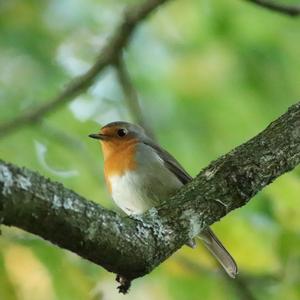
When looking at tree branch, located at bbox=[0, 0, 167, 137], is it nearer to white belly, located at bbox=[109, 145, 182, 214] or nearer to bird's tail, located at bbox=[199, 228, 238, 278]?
white belly, located at bbox=[109, 145, 182, 214]

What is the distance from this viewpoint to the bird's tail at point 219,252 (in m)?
4.64

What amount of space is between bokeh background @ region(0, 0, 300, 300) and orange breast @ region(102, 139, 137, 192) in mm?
333

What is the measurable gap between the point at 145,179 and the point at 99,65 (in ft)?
3.94

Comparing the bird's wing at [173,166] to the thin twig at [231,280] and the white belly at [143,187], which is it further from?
the thin twig at [231,280]

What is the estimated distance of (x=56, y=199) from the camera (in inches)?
90.0

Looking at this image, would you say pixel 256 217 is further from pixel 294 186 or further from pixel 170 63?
pixel 170 63

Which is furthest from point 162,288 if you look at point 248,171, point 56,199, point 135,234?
point 56,199

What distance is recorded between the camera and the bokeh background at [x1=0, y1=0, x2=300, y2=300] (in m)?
5.69

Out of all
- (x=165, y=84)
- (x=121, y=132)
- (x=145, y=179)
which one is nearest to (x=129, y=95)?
(x=121, y=132)

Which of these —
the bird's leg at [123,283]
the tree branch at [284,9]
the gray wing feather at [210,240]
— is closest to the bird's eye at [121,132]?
the gray wing feather at [210,240]

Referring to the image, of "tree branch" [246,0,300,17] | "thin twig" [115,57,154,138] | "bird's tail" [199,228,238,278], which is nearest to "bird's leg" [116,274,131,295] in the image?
"bird's tail" [199,228,238,278]

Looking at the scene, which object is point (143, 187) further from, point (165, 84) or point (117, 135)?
point (165, 84)

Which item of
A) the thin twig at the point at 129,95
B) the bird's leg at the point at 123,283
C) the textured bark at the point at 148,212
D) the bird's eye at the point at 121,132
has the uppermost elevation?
the thin twig at the point at 129,95

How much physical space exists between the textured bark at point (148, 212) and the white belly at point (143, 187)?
6.13ft
